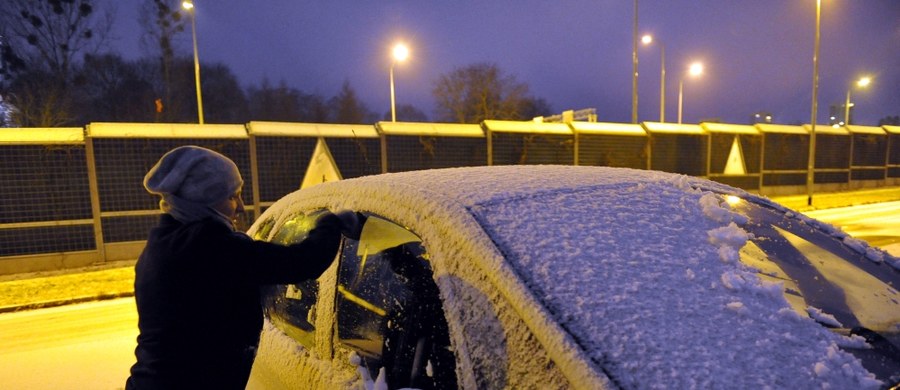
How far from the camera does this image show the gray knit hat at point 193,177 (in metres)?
1.68

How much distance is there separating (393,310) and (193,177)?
808 mm

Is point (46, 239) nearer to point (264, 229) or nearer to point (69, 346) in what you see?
point (69, 346)

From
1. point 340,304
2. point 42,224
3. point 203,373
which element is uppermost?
point 340,304

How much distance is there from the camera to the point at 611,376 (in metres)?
1.05

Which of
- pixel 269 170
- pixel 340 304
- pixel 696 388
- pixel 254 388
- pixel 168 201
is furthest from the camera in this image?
pixel 269 170

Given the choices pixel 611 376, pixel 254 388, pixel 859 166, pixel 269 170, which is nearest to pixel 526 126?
pixel 269 170

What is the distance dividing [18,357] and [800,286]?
5.95 meters

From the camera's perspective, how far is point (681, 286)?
4.27ft

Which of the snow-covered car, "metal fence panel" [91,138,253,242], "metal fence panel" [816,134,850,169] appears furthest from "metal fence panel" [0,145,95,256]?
"metal fence panel" [816,134,850,169]

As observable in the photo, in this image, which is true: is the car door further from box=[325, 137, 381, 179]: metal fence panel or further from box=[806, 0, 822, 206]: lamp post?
box=[806, 0, 822, 206]: lamp post

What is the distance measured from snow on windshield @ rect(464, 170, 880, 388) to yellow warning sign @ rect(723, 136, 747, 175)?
17.8m

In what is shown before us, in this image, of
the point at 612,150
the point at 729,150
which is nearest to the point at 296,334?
the point at 612,150

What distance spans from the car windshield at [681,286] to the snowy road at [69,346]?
3.68 m

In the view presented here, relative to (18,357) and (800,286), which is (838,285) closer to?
(800,286)
